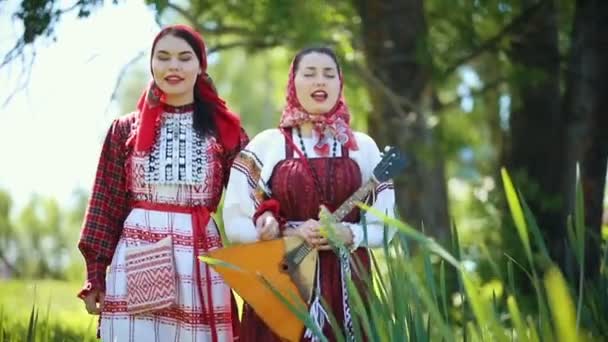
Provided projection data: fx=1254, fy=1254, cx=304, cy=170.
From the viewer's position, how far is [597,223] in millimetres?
6371

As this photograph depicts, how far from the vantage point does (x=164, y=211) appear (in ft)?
12.5

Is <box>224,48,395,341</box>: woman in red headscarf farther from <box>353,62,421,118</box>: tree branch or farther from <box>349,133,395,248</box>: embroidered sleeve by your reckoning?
<box>353,62,421,118</box>: tree branch

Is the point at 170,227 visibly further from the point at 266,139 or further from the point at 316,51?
the point at 316,51

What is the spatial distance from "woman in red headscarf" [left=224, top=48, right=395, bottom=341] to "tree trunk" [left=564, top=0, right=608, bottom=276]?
2927 millimetres

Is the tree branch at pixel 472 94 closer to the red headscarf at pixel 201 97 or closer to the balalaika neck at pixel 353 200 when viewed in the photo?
the red headscarf at pixel 201 97

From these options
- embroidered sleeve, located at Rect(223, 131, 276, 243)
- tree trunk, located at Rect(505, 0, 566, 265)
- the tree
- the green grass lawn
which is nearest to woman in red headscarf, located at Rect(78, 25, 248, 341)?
embroidered sleeve, located at Rect(223, 131, 276, 243)

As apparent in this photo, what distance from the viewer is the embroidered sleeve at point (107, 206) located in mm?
3881

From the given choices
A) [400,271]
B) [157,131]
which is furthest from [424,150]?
[400,271]

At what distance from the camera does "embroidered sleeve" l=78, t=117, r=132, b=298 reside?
3.88m

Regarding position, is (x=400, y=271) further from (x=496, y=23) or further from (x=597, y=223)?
(x=496, y=23)

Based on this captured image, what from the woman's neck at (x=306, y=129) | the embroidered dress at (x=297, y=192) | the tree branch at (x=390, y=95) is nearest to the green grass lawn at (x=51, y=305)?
the embroidered dress at (x=297, y=192)

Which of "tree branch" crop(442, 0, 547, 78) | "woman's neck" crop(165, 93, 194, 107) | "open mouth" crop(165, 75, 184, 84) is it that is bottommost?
"woman's neck" crop(165, 93, 194, 107)

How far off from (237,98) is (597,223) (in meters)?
15.5

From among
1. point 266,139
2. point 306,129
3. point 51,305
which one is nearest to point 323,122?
point 306,129
